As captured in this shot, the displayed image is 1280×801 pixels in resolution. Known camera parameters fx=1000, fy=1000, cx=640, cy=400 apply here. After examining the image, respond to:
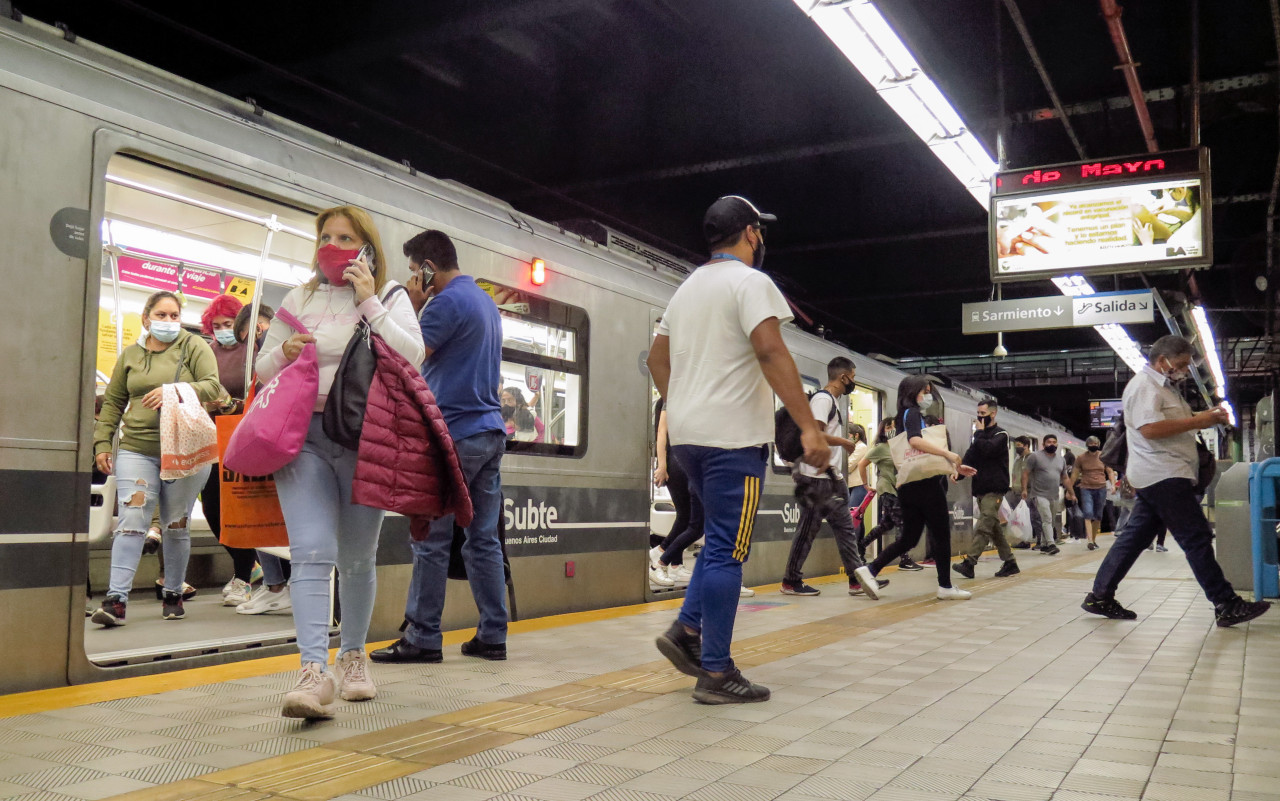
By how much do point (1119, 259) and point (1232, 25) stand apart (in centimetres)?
254

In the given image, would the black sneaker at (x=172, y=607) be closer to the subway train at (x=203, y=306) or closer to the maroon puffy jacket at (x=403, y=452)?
the subway train at (x=203, y=306)

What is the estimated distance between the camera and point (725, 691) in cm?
364

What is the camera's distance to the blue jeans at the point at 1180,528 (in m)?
5.82

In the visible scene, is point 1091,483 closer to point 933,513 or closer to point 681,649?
point 933,513

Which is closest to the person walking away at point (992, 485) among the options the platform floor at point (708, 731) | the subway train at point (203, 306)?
the subway train at point (203, 306)

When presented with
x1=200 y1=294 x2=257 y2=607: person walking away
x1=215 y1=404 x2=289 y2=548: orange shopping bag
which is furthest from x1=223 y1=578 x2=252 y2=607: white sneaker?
x1=215 y1=404 x2=289 y2=548: orange shopping bag

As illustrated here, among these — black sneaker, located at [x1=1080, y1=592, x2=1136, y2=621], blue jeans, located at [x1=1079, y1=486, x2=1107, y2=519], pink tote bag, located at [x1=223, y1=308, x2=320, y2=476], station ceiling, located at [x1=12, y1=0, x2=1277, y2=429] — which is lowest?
black sneaker, located at [x1=1080, y1=592, x2=1136, y2=621]

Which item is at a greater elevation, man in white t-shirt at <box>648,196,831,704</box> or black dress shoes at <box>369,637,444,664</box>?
man in white t-shirt at <box>648,196,831,704</box>

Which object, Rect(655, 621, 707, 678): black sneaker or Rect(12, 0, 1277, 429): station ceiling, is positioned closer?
Rect(655, 621, 707, 678): black sneaker

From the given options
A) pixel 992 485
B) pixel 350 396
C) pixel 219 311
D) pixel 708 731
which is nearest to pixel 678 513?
pixel 219 311

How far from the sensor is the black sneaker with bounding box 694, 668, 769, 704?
3.62m

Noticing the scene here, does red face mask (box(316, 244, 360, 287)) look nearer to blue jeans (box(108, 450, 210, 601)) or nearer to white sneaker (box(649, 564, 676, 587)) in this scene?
blue jeans (box(108, 450, 210, 601))

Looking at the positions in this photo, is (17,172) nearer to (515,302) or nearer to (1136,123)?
(515,302)

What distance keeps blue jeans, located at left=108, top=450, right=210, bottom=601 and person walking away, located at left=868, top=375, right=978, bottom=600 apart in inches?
189
